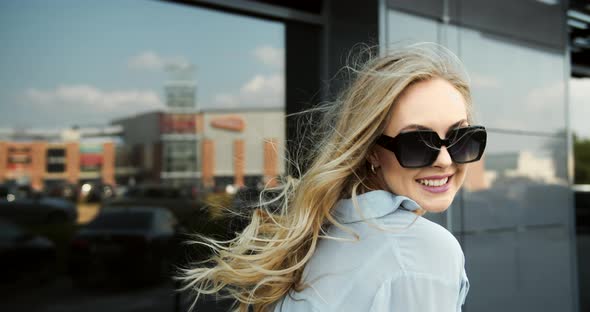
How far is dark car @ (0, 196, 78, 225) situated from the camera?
304 inches

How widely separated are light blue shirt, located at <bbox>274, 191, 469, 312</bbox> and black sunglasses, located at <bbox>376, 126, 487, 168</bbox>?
0.10 meters

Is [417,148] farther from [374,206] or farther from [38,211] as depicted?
[38,211]

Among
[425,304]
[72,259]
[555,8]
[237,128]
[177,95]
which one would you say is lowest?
[72,259]

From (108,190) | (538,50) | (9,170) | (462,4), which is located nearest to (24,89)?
(9,170)

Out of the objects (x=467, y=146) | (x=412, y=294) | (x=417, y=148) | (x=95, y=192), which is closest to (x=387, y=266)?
(x=412, y=294)

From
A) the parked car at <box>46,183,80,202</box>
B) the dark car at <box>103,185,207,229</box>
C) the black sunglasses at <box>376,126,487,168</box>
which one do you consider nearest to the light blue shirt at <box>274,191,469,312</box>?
the black sunglasses at <box>376,126,487,168</box>

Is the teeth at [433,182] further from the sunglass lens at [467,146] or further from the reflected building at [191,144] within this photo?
the reflected building at [191,144]

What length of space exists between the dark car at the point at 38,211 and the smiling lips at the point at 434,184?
7791 millimetres

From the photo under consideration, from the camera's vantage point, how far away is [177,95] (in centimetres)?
882

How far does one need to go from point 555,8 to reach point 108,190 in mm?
7007

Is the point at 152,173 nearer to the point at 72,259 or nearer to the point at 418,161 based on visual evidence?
the point at 72,259

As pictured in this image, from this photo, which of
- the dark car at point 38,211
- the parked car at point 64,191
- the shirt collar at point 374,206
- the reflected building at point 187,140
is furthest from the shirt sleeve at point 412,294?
the parked car at point 64,191

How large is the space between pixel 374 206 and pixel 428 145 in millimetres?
183

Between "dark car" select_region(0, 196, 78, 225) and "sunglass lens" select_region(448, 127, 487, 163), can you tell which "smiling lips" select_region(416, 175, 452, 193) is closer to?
"sunglass lens" select_region(448, 127, 487, 163)
